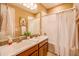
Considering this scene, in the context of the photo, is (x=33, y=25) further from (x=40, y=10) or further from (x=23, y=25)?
(x=40, y=10)

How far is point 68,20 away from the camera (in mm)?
1520

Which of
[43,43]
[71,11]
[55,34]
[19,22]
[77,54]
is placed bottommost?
[77,54]

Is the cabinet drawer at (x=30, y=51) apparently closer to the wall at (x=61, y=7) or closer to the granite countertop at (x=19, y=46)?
the granite countertop at (x=19, y=46)

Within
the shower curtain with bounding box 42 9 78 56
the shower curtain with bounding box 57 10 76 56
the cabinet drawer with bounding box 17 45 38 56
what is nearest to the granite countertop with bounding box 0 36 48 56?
the cabinet drawer with bounding box 17 45 38 56

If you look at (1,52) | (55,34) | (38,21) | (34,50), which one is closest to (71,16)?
(55,34)

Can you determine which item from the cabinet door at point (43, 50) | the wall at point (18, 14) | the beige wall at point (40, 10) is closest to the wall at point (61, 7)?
the beige wall at point (40, 10)

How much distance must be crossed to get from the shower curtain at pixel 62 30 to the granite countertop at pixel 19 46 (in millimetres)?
160

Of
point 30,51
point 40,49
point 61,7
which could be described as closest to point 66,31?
point 61,7

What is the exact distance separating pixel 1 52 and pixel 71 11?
1211mm

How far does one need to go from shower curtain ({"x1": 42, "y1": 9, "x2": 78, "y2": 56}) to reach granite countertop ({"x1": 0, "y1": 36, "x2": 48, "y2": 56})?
0.16 m

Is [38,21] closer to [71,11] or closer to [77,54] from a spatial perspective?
[71,11]

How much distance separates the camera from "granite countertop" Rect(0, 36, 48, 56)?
1308 millimetres

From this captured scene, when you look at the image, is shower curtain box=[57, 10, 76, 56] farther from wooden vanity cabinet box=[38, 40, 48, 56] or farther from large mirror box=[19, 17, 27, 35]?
large mirror box=[19, 17, 27, 35]

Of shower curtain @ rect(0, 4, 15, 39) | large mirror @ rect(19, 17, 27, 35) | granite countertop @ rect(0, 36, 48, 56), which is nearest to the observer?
granite countertop @ rect(0, 36, 48, 56)
